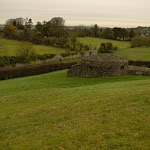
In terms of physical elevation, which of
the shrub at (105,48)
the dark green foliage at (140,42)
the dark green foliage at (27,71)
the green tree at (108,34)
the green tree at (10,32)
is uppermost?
the green tree at (108,34)

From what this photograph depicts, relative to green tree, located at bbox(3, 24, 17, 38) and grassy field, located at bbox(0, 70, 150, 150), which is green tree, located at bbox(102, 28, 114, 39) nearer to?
green tree, located at bbox(3, 24, 17, 38)

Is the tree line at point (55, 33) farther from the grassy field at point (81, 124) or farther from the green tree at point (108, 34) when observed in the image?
the grassy field at point (81, 124)

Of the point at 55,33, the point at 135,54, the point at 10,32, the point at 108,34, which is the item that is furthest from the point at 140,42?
the point at 10,32

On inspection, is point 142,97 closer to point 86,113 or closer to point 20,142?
point 86,113

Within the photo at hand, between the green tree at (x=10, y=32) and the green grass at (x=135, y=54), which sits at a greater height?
the green tree at (x=10, y=32)

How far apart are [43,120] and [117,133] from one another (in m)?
4.13

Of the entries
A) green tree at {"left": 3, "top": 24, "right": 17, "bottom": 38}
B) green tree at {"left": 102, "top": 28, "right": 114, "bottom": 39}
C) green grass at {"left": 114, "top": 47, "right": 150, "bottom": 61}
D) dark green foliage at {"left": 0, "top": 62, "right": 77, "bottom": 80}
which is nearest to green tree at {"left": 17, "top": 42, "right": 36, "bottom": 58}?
dark green foliage at {"left": 0, "top": 62, "right": 77, "bottom": 80}

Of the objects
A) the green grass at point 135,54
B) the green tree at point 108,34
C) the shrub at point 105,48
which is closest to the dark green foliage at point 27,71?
the green grass at point 135,54

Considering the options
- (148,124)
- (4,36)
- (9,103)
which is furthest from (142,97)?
(4,36)

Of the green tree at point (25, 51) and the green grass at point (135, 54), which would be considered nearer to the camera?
the green tree at point (25, 51)

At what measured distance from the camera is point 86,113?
9.80 m

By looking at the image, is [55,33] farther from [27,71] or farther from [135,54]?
[27,71]

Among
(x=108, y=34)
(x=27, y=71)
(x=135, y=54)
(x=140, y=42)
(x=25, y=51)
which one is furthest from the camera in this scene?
(x=108, y=34)

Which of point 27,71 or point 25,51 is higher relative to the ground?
point 25,51
